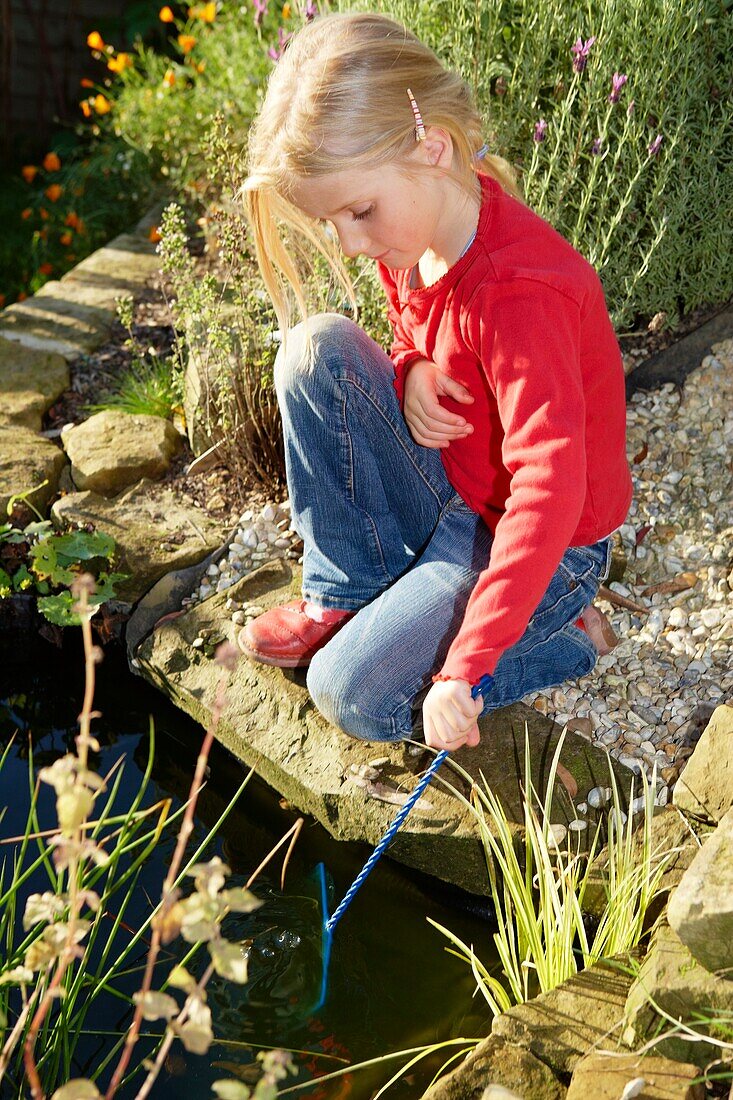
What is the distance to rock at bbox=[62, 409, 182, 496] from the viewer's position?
310 cm

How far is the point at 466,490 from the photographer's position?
2.36 m

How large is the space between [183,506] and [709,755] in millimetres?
1599

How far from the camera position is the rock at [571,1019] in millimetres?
1713

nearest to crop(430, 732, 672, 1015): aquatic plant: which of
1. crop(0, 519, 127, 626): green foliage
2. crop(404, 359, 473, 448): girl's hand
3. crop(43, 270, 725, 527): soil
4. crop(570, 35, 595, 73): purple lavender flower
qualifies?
crop(404, 359, 473, 448): girl's hand

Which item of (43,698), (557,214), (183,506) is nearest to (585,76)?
(557,214)

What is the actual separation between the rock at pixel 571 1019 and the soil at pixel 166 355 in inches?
61.9

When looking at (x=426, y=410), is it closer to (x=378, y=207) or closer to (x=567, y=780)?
(x=378, y=207)

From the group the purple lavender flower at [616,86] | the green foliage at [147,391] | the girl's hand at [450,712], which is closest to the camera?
the girl's hand at [450,712]

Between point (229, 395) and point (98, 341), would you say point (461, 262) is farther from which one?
point (98, 341)

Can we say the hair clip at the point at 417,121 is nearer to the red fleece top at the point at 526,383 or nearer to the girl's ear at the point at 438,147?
the girl's ear at the point at 438,147

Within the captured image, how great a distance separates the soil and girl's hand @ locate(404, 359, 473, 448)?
2.85 ft

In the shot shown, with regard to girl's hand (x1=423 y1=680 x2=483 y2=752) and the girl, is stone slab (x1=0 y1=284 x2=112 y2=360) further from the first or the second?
girl's hand (x1=423 y1=680 x2=483 y2=752)

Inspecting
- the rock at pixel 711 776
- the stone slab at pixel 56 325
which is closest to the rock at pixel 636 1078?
the rock at pixel 711 776

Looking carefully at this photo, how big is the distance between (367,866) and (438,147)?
1.23m
